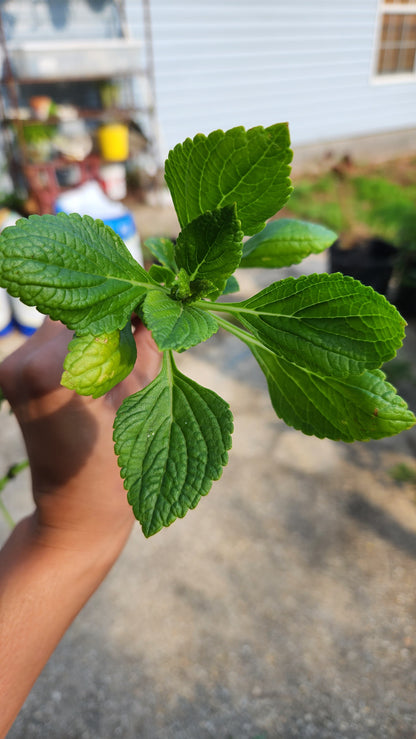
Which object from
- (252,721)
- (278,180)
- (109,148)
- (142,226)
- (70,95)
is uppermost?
(278,180)

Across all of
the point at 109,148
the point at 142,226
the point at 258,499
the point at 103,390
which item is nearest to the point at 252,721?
the point at 258,499

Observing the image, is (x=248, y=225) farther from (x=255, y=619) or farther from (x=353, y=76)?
(x=353, y=76)

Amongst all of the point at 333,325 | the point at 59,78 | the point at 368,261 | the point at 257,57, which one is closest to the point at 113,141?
the point at 59,78

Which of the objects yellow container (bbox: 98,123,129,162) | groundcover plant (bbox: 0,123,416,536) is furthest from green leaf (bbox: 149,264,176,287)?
yellow container (bbox: 98,123,129,162)

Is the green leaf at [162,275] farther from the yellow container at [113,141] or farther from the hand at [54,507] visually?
the yellow container at [113,141]

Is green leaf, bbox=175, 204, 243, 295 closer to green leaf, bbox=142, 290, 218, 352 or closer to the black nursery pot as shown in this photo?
green leaf, bbox=142, 290, 218, 352
